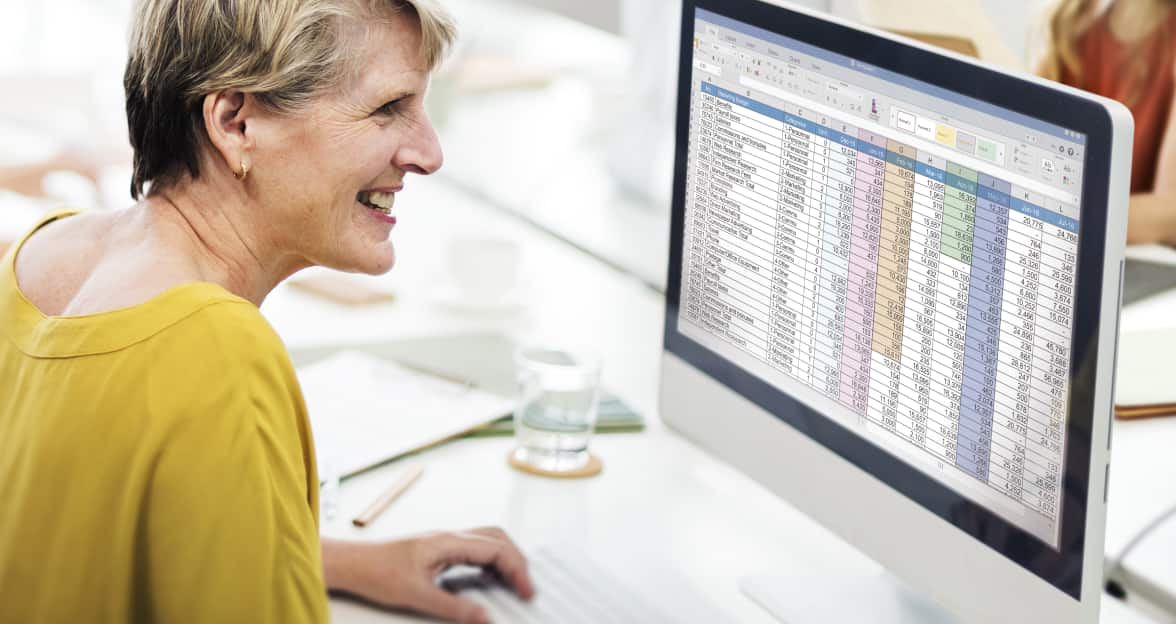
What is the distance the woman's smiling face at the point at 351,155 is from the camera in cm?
114

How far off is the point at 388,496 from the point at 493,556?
7.7 inches

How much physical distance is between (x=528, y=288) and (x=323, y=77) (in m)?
0.94

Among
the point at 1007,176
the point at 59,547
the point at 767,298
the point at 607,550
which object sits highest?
the point at 1007,176

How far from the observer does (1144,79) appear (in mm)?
2584

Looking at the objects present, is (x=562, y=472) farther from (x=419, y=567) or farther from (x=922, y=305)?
(x=922, y=305)

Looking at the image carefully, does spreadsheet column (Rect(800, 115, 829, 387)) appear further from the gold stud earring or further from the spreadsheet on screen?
the gold stud earring

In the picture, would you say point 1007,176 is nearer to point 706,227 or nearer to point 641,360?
point 706,227

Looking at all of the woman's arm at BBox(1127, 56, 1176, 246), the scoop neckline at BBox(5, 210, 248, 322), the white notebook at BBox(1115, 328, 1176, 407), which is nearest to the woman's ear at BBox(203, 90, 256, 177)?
the scoop neckline at BBox(5, 210, 248, 322)

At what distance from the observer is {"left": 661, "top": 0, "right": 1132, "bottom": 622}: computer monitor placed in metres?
0.95

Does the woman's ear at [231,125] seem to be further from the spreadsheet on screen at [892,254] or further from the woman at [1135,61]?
the woman at [1135,61]

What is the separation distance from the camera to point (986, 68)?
0.99 metres

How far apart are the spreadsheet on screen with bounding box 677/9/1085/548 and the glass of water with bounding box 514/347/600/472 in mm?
236

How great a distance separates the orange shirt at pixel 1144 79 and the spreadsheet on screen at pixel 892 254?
4.88 feet

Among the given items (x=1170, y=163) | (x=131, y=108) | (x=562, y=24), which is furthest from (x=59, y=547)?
(x=1170, y=163)
